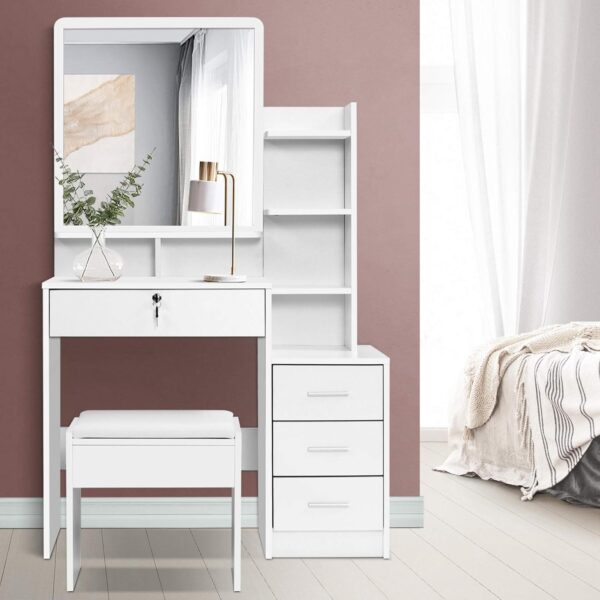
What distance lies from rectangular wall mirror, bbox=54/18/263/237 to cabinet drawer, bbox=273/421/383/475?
80 centimetres

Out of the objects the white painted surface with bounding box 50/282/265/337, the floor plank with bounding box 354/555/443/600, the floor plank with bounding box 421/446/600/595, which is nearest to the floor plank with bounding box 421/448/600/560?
the floor plank with bounding box 421/446/600/595

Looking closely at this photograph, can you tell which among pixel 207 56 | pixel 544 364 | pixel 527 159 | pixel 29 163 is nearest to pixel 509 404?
pixel 544 364

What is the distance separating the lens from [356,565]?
117 inches

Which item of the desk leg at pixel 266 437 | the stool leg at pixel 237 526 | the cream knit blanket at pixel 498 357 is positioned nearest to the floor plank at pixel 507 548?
the cream knit blanket at pixel 498 357

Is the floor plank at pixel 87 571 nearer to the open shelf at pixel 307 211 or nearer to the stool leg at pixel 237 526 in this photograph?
the stool leg at pixel 237 526

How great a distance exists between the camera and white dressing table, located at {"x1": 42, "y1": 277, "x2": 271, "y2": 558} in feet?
9.56

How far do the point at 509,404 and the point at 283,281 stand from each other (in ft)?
4.06

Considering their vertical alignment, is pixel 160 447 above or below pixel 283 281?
below

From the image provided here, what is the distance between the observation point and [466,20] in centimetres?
487

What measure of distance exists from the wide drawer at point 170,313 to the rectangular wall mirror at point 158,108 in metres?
0.47

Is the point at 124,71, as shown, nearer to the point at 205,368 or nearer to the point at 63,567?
the point at 205,368

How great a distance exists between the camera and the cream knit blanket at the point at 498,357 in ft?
13.3

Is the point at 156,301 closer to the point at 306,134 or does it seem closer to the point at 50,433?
the point at 50,433

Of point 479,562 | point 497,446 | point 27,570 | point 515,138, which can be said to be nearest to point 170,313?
point 27,570
